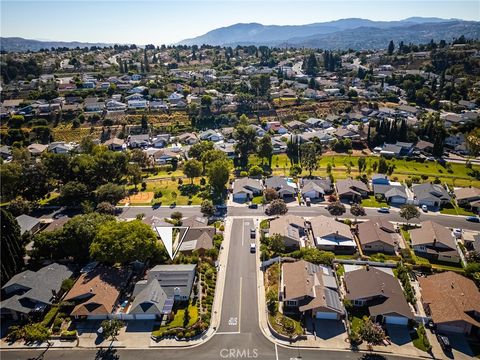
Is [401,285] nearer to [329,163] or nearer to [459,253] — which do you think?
[459,253]

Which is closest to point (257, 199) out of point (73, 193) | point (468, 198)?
point (73, 193)

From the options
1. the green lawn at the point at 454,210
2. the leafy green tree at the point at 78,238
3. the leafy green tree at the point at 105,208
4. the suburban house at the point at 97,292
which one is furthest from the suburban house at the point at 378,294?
the leafy green tree at the point at 105,208

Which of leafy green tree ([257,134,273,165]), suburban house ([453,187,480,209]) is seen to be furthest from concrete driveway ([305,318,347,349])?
leafy green tree ([257,134,273,165])

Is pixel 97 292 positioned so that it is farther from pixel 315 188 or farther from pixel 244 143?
pixel 244 143

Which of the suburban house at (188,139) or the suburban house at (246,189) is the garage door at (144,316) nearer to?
the suburban house at (246,189)

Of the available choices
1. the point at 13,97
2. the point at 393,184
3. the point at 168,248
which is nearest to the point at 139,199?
the point at 168,248

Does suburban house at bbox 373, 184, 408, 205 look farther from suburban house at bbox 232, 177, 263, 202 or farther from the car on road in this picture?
the car on road
